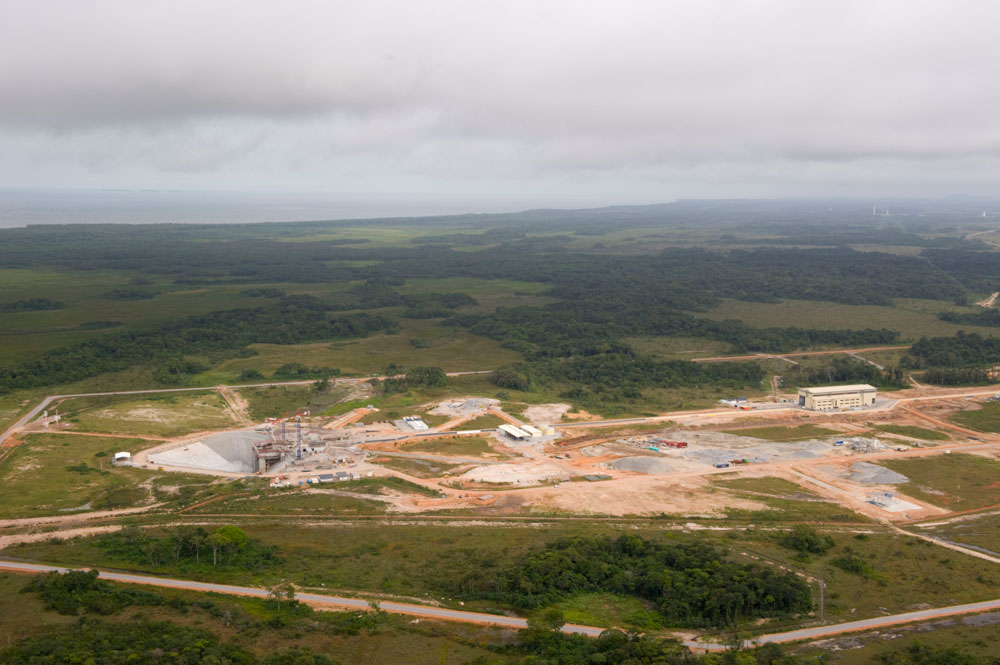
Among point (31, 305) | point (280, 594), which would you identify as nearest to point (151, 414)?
point (280, 594)

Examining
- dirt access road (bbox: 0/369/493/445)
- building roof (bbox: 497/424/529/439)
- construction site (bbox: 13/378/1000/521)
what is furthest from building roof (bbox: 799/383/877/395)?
dirt access road (bbox: 0/369/493/445)

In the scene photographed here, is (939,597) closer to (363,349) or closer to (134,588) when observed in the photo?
(134,588)

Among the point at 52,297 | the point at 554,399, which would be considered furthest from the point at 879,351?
the point at 52,297

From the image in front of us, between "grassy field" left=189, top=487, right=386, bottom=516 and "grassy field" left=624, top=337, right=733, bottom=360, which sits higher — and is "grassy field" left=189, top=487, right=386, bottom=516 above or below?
below

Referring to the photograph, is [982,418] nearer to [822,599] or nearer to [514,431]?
[514,431]

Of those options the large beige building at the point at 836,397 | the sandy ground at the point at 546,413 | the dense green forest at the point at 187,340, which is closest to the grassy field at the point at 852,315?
the large beige building at the point at 836,397

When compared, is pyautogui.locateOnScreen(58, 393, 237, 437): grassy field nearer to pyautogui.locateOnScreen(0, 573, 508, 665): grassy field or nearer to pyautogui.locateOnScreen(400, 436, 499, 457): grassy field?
pyautogui.locateOnScreen(400, 436, 499, 457): grassy field
